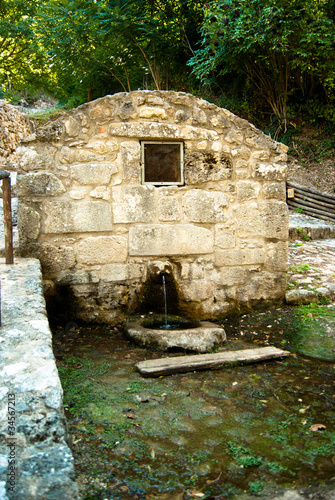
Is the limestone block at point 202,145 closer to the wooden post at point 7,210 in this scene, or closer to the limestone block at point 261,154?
the limestone block at point 261,154

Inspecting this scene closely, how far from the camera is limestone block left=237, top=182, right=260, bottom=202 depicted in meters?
4.12

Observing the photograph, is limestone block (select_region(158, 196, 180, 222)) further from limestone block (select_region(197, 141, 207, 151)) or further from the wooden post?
the wooden post

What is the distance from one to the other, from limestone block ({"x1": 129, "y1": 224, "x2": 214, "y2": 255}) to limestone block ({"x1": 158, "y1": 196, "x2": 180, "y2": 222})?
0.08 meters

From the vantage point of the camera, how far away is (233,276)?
4211mm

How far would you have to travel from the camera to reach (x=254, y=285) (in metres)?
4.30

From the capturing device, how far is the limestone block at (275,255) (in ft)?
14.1

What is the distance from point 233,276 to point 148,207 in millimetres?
1157

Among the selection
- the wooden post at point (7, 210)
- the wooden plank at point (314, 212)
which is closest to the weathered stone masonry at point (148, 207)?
the wooden post at point (7, 210)

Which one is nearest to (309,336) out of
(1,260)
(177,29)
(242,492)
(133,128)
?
(242,492)

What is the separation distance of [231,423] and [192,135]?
2.69 meters

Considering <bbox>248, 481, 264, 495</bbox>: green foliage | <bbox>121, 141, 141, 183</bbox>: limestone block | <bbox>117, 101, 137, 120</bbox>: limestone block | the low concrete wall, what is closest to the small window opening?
<bbox>121, 141, 141, 183</bbox>: limestone block

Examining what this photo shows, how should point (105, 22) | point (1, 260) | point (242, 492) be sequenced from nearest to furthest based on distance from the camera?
point (242, 492) < point (1, 260) < point (105, 22)

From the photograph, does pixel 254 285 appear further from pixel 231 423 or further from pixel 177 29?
pixel 177 29

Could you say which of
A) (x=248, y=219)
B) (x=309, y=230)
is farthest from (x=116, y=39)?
(x=248, y=219)
